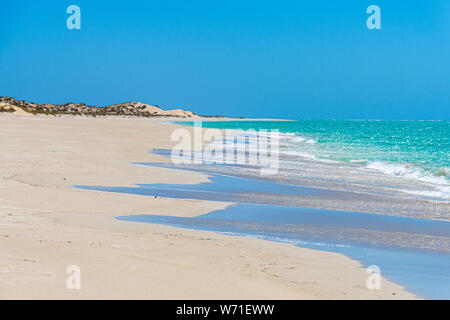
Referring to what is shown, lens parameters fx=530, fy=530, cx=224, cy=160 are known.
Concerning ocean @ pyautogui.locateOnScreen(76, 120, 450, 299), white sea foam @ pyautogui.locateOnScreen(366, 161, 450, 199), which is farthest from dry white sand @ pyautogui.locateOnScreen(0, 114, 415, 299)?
white sea foam @ pyautogui.locateOnScreen(366, 161, 450, 199)

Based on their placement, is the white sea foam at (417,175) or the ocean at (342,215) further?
the white sea foam at (417,175)

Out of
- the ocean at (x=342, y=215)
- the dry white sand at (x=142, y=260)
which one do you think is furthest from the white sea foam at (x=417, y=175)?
the dry white sand at (x=142, y=260)

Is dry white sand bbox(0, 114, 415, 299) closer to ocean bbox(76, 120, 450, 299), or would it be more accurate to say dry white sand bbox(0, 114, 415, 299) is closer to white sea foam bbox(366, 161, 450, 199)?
ocean bbox(76, 120, 450, 299)

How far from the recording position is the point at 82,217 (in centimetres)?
904

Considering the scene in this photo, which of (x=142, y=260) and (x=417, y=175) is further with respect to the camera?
Answer: (x=417, y=175)

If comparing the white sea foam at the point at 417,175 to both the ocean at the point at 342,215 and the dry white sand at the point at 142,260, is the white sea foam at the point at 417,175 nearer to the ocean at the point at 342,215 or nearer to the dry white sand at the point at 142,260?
the ocean at the point at 342,215

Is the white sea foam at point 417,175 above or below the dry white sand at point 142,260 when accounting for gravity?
above

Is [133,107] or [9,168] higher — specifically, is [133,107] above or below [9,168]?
above

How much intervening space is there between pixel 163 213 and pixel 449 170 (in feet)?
48.0

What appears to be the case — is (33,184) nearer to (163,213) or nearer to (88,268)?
(163,213)

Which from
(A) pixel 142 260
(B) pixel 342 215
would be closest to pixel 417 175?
(B) pixel 342 215

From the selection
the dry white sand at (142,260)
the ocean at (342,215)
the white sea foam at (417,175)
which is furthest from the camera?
the white sea foam at (417,175)

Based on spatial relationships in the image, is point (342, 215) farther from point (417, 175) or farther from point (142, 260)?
point (417, 175)

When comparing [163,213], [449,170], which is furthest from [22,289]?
A: [449,170]
